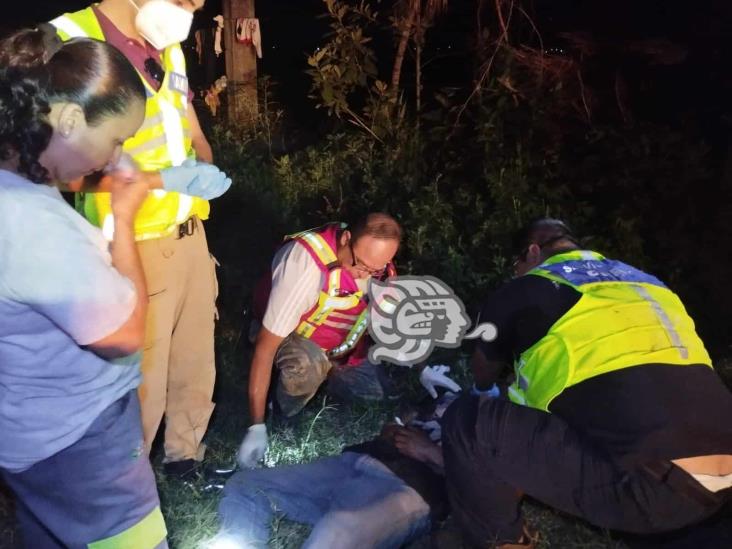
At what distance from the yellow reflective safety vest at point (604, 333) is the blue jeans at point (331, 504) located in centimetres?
58

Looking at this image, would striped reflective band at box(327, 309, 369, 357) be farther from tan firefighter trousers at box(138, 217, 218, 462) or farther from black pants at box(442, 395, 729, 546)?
black pants at box(442, 395, 729, 546)

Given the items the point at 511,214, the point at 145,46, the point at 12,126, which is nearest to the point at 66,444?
the point at 12,126

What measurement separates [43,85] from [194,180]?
2.22 feet

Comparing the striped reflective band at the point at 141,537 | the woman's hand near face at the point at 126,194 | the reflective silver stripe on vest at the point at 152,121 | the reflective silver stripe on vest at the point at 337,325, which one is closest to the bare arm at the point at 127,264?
the woman's hand near face at the point at 126,194

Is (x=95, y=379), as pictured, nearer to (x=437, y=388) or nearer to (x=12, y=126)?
(x=12, y=126)

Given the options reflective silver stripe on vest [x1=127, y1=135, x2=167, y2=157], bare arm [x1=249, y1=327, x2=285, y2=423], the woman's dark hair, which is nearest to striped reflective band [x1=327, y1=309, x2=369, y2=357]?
bare arm [x1=249, y1=327, x2=285, y2=423]

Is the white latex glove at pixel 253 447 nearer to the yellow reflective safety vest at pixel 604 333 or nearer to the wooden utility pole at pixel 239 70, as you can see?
the yellow reflective safety vest at pixel 604 333

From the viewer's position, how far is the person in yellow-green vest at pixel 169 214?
7.13ft

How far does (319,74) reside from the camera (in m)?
5.68

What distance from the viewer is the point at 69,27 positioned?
210 centimetres

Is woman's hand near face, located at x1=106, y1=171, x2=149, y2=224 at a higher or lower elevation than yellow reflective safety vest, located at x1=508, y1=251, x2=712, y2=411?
higher

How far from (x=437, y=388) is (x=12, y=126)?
2.29 metres

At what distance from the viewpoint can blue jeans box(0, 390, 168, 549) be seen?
1617mm

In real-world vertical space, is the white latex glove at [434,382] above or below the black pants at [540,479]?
below
